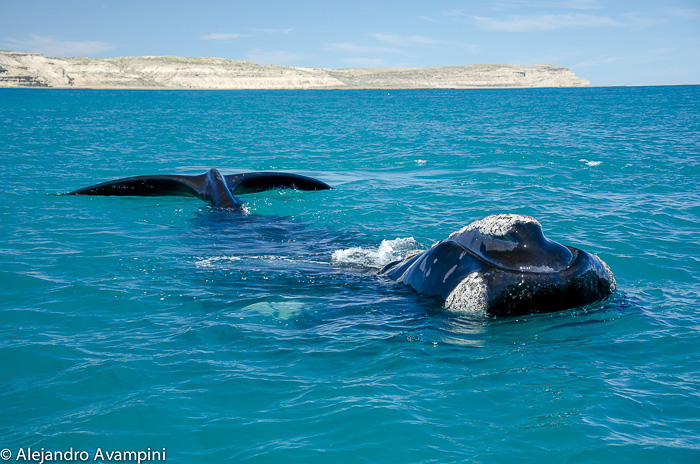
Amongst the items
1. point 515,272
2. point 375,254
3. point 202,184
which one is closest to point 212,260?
point 375,254

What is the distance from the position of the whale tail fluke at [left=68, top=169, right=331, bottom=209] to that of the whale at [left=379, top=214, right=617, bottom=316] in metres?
7.82

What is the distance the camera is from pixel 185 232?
12.0 meters

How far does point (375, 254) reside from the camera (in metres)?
10.2

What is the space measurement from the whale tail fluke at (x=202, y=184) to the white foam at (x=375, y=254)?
417 centimetres

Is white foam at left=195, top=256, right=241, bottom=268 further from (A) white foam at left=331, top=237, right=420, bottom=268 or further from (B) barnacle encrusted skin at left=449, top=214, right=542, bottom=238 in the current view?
(B) barnacle encrusted skin at left=449, top=214, right=542, bottom=238

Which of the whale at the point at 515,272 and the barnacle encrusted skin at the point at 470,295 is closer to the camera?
the whale at the point at 515,272

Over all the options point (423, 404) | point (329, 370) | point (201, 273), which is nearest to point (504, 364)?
point (423, 404)

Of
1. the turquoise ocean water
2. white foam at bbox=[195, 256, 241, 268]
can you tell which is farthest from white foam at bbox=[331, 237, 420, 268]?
white foam at bbox=[195, 256, 241, 268]

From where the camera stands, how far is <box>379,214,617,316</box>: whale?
254 inches

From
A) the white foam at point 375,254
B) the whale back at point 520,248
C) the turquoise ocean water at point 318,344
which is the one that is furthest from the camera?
the white foam at point 375,254

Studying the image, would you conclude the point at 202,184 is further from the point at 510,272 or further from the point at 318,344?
the point at 510,272

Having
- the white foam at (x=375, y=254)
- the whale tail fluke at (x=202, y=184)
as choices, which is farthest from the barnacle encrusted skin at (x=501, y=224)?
the whale tail fluke at (x=202, y=184)

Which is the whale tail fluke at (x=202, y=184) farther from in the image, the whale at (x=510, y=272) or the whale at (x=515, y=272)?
the whale at (x=515, y=272)

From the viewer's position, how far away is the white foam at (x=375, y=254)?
961 cm
